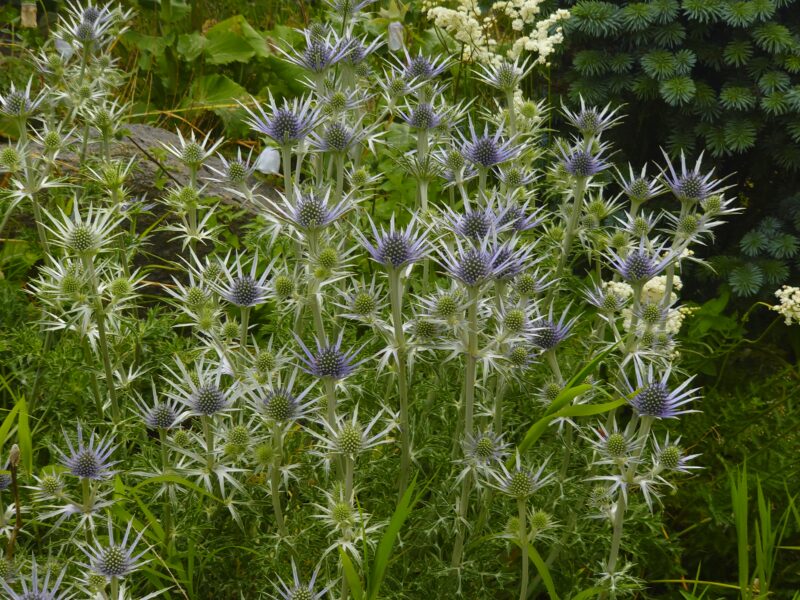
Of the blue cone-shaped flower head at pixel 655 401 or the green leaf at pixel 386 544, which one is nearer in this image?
the green leaf at pixel 386 544

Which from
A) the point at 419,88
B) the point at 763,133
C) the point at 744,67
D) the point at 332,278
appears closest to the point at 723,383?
the point at 763,133

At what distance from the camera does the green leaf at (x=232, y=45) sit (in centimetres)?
518

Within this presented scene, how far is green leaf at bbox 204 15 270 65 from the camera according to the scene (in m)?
5.18

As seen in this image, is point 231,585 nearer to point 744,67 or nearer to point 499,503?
point 499,503

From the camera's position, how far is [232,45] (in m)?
5.23

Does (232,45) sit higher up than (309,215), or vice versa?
(232,45)

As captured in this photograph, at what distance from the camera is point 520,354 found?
7.44 feet

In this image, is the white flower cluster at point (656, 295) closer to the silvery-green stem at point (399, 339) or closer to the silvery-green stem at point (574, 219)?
the silvery-green stem at point (574, 219)

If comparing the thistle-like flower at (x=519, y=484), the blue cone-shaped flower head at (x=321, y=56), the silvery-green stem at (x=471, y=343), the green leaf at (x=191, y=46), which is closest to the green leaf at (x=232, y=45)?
the green leaf at (x=191, y=46)

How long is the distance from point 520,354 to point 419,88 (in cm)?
94

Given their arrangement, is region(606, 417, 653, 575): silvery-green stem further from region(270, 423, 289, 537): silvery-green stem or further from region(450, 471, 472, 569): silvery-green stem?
region(270, 423, 289, 537): silvery-green stem

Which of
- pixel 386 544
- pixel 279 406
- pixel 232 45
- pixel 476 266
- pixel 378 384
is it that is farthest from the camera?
pixel 232 45

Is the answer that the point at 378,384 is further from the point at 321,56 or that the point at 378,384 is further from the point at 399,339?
the point at 321,56

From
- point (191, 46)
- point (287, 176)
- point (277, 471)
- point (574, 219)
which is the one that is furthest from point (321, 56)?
point (191, 46)
